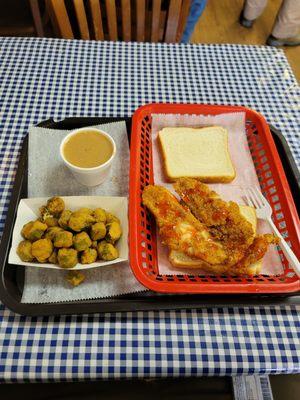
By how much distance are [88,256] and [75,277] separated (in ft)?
0.29

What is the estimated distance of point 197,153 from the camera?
145cm

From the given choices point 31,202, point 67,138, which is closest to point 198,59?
point 67,138

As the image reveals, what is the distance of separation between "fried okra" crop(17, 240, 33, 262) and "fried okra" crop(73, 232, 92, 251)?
15cm

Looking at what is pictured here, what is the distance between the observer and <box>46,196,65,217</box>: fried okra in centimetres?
116

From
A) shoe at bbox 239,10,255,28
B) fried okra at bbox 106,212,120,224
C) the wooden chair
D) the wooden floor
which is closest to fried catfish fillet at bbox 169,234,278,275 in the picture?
fried okra at bbox 106,212,120,224

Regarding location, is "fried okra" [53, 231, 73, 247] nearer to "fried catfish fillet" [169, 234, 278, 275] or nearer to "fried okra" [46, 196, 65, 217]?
"fried okra" [46, 196, 65, 217]

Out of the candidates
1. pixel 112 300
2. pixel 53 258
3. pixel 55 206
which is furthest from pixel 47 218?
pixel 112 300

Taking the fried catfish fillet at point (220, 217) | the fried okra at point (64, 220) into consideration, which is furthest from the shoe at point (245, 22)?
the fried okra at point (64, 220)

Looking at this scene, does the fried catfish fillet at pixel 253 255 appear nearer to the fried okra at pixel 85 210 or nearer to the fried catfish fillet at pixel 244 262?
the fried catfish fillet at pixel 244 262

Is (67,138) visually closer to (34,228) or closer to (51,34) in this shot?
(34,228)

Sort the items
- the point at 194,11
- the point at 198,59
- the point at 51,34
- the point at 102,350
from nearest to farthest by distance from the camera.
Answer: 1. the point at 102,350
2. the point at 198,59
3. the point at 194,11
4. the point at 51,34

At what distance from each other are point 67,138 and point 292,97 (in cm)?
121

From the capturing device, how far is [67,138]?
128 cm

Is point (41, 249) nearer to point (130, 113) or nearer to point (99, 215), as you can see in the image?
point (99, 215)
